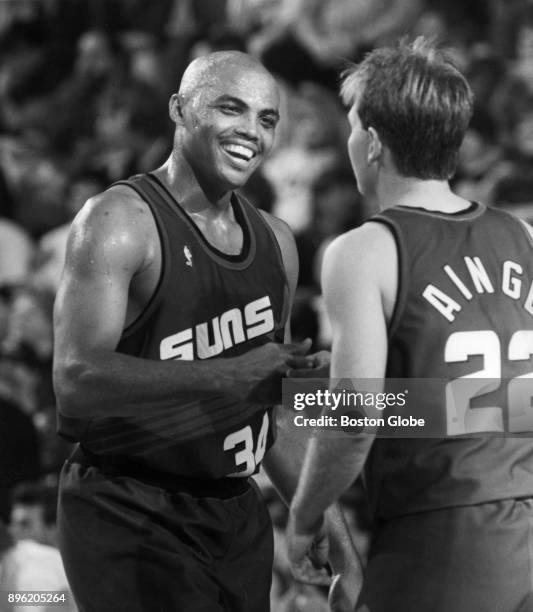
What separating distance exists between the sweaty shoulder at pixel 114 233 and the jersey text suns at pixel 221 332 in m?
0.19

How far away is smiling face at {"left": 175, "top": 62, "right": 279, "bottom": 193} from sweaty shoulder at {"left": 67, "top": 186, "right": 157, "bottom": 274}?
221 mm

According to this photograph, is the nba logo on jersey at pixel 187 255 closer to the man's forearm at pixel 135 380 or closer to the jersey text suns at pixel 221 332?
the jersey text suns at pixel 221 332

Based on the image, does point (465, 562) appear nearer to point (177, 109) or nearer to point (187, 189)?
point (187, 189)

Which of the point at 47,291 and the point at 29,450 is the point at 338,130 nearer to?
the point at 47,291

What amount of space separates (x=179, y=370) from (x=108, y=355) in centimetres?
15

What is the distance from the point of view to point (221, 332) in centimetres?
263

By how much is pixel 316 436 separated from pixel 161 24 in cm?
576

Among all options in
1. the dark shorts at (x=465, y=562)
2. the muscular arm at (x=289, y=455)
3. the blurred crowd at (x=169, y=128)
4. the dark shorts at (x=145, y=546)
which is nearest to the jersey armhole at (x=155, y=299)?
the dark shorts at (x=145, y=546)

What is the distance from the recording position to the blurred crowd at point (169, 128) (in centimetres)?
513

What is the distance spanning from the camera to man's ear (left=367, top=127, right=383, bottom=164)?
2.30 m

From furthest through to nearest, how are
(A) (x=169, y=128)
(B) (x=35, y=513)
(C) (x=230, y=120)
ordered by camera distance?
(A) (x=169, y=128) → (B) (x=35, y=513) → (C) (x=230, y=120)

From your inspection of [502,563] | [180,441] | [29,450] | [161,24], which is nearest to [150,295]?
[180,441]

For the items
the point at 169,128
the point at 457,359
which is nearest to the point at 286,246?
the point at 457,359

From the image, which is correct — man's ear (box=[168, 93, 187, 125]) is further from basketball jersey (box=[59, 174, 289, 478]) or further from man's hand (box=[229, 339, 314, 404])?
man's hand (box=[229, 339, 314, 404])
